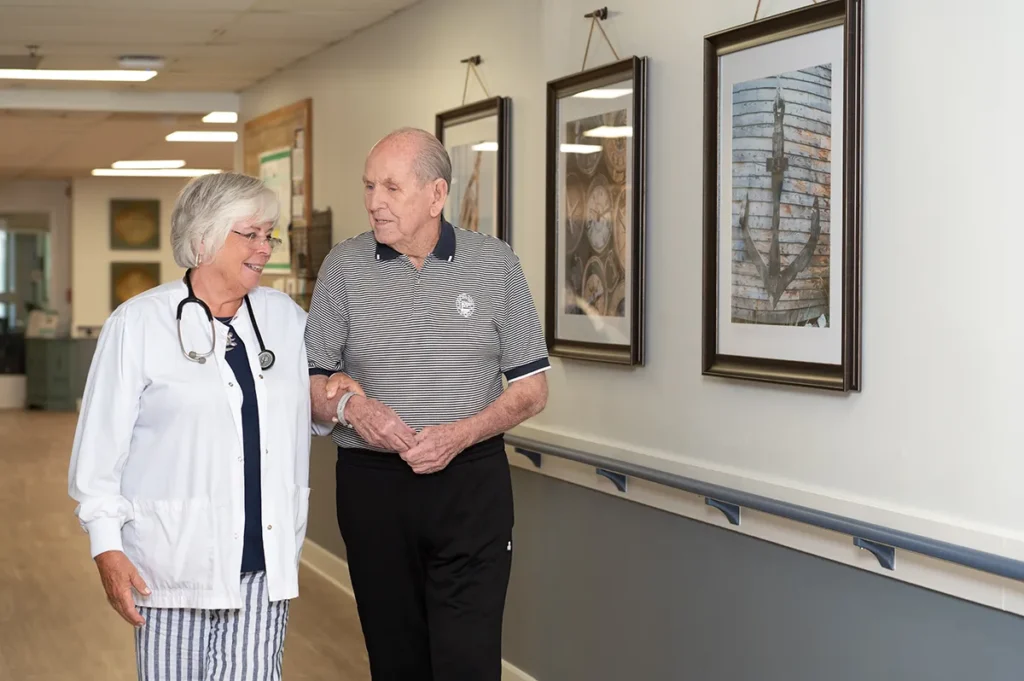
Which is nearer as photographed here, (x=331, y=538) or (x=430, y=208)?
(x=430, y=208)

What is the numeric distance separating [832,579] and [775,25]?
1269 millimetres

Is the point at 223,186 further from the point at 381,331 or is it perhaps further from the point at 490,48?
the point at 490,48

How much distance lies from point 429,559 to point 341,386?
1.46 ft

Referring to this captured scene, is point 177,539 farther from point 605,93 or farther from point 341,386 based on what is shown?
point 605,93

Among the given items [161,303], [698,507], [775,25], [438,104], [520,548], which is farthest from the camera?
[438,104]

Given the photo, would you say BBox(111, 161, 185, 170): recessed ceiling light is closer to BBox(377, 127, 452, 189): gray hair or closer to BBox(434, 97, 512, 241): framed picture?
BBox(434, 97, 512, 241): framed picture

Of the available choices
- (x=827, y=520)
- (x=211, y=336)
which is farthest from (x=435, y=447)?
(x=827, y=520)

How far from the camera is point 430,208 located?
2.70m

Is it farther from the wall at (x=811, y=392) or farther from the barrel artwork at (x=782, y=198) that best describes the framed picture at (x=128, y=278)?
the barrel artwork at (x=782, y=198)

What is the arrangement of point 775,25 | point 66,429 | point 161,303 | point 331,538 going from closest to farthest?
point 161,303 < point 775,25 < point 331,538 < point 66,429

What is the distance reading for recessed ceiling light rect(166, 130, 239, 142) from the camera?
965 cm

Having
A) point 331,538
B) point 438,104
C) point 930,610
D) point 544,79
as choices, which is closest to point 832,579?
point 930,610

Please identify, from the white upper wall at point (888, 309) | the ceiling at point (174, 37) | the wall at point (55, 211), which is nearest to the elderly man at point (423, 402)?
the white upper wall at point (888, 309)

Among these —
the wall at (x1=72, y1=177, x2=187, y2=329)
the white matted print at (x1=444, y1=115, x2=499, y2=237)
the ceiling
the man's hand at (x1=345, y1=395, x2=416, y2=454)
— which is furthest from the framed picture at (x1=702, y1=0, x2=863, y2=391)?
the wall at (x1=72, y1=177, x2=187, y2=329)
